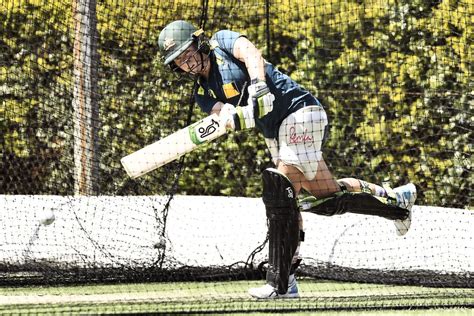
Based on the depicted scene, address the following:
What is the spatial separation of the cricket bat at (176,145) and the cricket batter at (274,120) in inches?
3.4

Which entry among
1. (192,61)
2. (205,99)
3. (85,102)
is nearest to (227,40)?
(192,61)

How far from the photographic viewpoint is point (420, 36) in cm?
791

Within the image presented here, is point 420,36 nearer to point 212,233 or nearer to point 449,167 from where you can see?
point 449,167

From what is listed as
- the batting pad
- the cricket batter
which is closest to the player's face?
the cricket batter

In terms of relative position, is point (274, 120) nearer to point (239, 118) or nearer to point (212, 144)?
point (239, 118)

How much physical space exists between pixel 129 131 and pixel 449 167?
A: 2336 mm

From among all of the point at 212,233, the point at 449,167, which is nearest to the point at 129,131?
the point at 212,233

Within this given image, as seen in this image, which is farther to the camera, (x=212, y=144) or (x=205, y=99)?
(x=212, y=144)

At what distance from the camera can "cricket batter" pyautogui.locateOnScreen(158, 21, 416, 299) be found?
570cm

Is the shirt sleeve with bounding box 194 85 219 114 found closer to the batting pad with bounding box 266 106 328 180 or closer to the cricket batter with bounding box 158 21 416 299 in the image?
the cricket batter with bounding box 158 21 416 299

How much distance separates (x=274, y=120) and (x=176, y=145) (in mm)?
539

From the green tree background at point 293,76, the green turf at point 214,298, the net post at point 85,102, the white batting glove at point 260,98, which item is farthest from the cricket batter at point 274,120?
the net post at point 85,102

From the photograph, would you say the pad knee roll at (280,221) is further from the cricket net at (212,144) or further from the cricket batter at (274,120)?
the cricket net at (212,144)

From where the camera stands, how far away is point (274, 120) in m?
5.93
